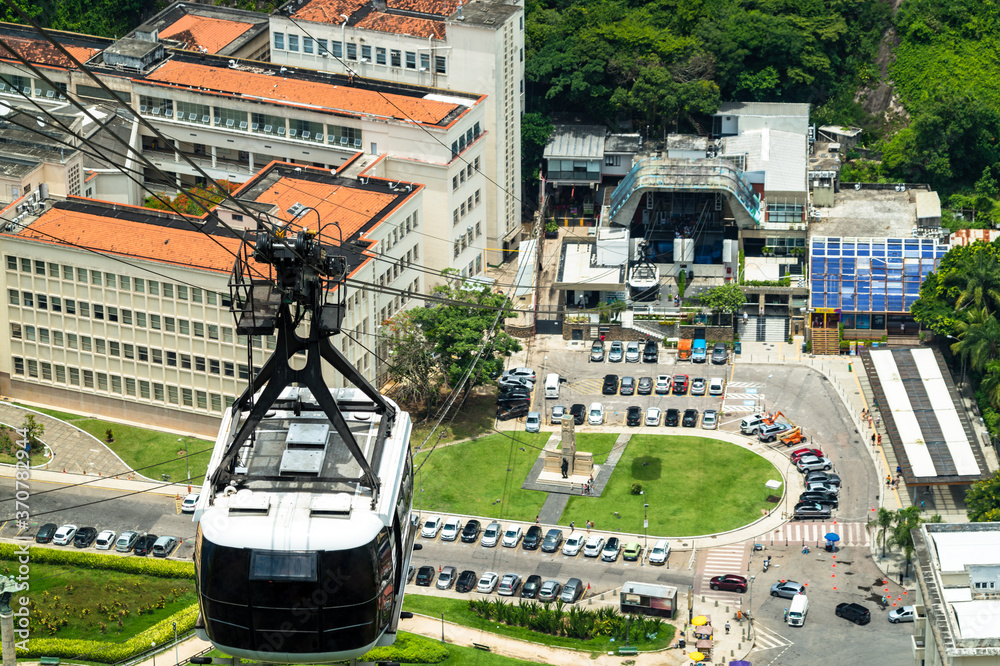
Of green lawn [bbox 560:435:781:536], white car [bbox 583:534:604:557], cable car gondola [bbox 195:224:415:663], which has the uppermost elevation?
cable car gondola [bbox 195:224:415:663]

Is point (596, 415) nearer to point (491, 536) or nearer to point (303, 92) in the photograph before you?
point (491, 536)

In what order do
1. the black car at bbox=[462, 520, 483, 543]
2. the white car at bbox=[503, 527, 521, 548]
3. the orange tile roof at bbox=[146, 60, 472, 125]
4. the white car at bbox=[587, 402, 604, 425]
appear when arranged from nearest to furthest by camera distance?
the white car at bbox=[503, 527, 521, 548], the black car at bbox=[462, 520, 483, 543], the white car at bbox=[587, 402, 604, 425], the orange tile roof at bbox=[146, 60, 472, 125]

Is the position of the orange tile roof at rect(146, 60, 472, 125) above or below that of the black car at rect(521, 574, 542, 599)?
above

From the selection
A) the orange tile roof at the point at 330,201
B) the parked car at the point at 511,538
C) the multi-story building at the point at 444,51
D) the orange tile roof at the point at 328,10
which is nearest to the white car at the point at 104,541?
the parked car at the point at 511,538

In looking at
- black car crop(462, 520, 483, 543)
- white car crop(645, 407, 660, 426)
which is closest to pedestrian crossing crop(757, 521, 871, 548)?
white car crop(645, 407, 660, 426)

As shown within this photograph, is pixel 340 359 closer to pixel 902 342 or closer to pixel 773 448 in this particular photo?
pixel 773 448

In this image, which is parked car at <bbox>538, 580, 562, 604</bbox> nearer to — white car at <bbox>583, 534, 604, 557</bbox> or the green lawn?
white car at <bbox>583, 534, 604, 557</bbox>

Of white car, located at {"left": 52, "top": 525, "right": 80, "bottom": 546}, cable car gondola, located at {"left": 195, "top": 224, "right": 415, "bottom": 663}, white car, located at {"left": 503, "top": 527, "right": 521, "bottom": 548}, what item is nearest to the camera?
cable car gondola, located at {"left": 195, "top": 224, "right": 415, "bottom": 663}

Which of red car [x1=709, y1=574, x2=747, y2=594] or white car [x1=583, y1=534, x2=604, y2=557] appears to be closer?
red car [x1=709, y1=574, x2=747, y2=594]
